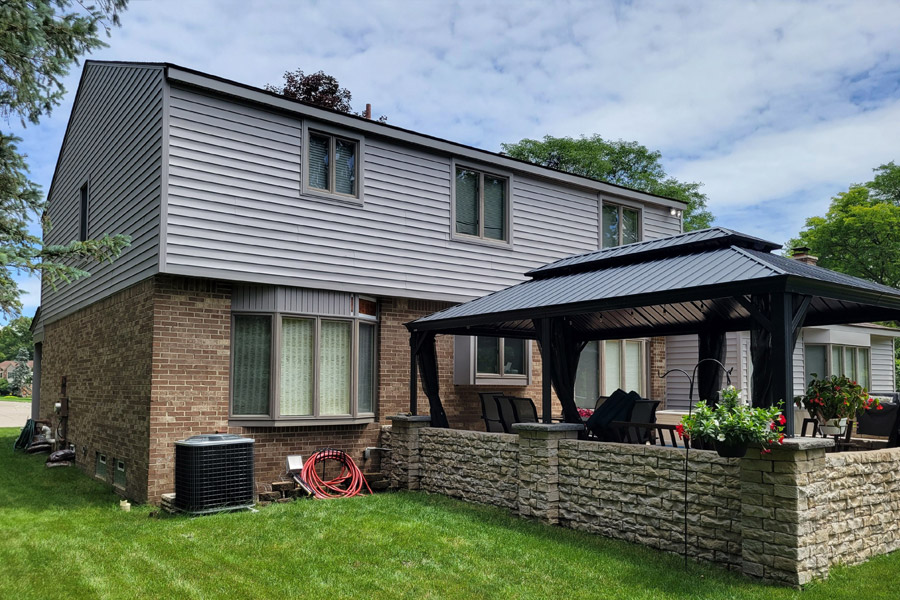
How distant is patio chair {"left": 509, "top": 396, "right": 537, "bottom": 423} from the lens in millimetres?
10141

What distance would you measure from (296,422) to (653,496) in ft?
17.9

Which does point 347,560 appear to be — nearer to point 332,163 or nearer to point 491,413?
point 491,413

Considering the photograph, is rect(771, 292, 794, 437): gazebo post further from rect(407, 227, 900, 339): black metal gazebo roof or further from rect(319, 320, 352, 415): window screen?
rect(319, 320, 352, 415): window screen

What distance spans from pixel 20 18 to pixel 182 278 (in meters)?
3.91

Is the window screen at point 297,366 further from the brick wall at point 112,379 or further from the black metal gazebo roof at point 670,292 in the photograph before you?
the brick wall at point 112,379

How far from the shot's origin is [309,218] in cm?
1097

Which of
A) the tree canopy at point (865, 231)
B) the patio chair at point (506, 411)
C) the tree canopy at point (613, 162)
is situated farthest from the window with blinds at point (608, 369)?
the tree canopy at point (865, 231)

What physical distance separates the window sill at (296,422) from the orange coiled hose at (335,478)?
44 centimetres

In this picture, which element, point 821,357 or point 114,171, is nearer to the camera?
point 114,171

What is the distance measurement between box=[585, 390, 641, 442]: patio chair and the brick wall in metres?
6.05

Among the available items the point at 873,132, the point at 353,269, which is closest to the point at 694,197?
the point at 873,132

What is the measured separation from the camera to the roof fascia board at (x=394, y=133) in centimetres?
996

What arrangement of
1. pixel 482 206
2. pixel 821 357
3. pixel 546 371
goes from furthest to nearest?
1. pixel 821 357
2. pixel 482 206
3. pixel 546 371

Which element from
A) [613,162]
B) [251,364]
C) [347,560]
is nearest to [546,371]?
[347,560]
